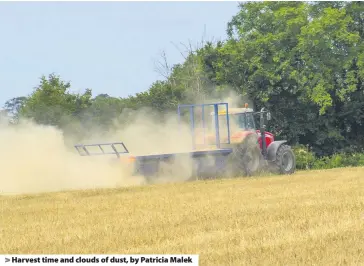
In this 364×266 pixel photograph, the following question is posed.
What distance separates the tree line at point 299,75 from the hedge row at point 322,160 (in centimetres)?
149

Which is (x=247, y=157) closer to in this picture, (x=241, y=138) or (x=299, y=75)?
(x=241, y=138)

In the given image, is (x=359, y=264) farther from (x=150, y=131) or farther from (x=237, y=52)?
(x=237, y=52)

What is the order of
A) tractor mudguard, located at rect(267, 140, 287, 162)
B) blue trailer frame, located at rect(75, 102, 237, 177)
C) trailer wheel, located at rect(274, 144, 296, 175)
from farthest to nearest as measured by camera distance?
1. trailer wheel, located at rect(274, 144, 296, 175)
2. tractor mudguard, located at rect(267, 140, 287, 162)
3. blue trailer frame, located at rect(75, 102, 237, 177)

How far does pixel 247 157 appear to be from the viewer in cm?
2836

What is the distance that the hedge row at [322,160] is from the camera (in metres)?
42.5

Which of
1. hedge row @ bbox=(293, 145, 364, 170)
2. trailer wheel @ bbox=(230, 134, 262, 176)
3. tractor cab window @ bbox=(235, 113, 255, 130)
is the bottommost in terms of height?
hedge row @ bbox=(293, 145, 364, 170)

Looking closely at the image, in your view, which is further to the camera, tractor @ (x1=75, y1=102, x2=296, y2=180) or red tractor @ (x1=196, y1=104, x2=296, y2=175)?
red tractor @ (x1=196, y1=104, x2=296, y2=175)

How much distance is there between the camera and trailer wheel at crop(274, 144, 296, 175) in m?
29.5

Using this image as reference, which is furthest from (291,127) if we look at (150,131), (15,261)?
(15,261)

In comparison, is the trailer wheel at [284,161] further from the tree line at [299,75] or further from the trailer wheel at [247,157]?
the tree line at [299,75]

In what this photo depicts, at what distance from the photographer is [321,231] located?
39.7 feet

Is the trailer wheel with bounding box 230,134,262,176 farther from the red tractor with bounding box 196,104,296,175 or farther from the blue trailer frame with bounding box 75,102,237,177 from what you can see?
the blue trailer frame with bounding box 75,102,237,177

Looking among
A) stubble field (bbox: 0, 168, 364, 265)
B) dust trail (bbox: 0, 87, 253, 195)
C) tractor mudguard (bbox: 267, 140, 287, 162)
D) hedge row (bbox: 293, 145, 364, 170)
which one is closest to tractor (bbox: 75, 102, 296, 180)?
tractor mudguard (bbox: 267, 140, 287, 162)

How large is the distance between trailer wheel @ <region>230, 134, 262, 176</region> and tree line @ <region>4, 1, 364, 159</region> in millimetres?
15712
